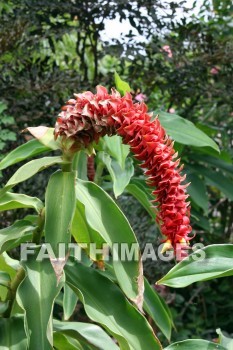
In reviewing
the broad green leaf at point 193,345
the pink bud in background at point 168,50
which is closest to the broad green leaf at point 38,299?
the broad green leaf at point 193,345

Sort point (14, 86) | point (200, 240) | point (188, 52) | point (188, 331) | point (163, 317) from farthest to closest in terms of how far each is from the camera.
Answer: point (200, 240) → point (188, 331) → point (188, 52) → point (14, 86) → point (163, 317)

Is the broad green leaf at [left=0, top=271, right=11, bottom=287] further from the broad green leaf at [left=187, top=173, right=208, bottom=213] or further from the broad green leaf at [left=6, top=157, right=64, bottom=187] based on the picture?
the broad green leaf at [left=187, top=173, right=208, bottom=213]

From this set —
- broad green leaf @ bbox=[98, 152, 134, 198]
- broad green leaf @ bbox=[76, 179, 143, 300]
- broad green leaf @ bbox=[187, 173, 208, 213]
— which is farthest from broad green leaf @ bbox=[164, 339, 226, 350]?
broad green leaf @ bbox=[187, 173, 208, 213]

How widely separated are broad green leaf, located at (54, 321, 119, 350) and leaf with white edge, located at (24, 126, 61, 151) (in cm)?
49

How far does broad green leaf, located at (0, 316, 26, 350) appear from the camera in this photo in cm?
165

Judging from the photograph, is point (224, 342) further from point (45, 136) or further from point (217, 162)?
point (217, 162)

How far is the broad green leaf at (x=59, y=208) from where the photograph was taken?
148 cm

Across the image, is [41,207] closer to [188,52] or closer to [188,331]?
[188,52]

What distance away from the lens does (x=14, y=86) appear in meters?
2.85

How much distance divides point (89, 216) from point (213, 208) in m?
2.35

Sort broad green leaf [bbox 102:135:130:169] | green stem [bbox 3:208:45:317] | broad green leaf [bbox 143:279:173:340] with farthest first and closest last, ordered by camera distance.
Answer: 1. broad green leaf [bbox 102:135:130:169]
2. broad green leaf [bbox 143:279:173:340]
3. green stem [bbox 3:208:45:317]

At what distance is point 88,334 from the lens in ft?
5.86

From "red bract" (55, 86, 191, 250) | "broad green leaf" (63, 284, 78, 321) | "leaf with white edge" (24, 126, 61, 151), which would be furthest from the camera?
"broad green leaf" (63, 284, 78, 321)

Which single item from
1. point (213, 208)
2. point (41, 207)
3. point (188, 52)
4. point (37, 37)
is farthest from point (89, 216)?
point (213, 208)
